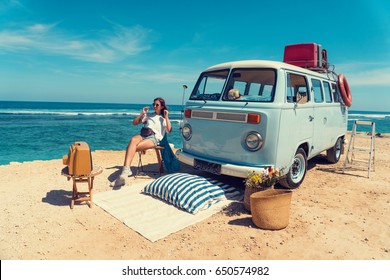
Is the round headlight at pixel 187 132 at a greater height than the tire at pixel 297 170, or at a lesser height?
greater

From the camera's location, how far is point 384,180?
6.81 metres

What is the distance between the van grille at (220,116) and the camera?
490 centimetres

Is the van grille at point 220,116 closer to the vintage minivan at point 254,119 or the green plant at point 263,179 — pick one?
the vintage minivan at point 254,119

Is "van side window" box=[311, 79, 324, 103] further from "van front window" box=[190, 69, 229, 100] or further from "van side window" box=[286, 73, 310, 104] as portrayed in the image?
"van front window" box=[190, 69, 229, 100]

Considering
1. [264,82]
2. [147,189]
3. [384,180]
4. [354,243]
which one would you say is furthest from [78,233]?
[384,180]

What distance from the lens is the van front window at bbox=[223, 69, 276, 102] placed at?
16.5 ft

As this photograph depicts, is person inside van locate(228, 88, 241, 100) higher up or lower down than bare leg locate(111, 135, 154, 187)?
higher up

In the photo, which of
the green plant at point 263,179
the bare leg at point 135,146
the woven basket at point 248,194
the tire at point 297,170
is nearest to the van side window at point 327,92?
the tire at point 297,170

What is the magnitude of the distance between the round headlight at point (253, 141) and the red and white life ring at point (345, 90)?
14.9 feet

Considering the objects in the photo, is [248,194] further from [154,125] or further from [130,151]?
[154,125]

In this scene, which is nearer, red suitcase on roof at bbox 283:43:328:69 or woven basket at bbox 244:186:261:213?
woven basket at bbox 244:186:261:213

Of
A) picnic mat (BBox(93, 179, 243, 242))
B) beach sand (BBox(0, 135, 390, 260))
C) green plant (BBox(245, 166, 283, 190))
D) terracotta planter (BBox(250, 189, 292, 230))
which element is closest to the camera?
beach sand (BBox(0, 135, 390, 260))

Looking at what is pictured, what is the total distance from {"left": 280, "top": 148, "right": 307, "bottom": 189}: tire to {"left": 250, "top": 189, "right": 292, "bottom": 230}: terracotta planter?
5.00 ft

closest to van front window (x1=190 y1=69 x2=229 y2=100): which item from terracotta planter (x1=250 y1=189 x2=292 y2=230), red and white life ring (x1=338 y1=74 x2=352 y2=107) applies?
terracotta planter (x1=250 y1=189 x2=292 y2=230)
